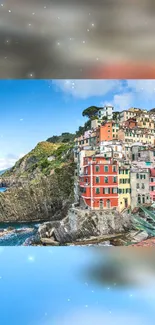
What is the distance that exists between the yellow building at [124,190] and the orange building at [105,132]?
0.92 feet

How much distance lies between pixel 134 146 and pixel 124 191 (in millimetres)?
409

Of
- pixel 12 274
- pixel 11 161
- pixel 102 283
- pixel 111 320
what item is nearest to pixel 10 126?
pixel 11 161

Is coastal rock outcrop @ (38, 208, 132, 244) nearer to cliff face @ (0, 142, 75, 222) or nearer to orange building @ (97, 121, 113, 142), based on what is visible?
cliff face @ (0, 142, 75, 222)

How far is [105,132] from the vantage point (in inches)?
132

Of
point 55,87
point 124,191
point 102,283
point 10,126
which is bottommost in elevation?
point 102,283

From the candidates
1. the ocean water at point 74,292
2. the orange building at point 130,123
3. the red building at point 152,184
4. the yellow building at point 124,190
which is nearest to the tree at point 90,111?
the orange building at point 130,123

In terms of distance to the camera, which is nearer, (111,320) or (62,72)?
(111,320)

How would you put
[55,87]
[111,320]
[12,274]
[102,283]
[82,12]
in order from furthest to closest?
[55,87]
[82,12]
[12,274]
[102,283]
[111,320]

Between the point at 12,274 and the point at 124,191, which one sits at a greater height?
the point at 124,191

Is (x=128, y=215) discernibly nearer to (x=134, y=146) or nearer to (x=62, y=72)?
(x=134, y=146)

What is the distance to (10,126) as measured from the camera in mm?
3316

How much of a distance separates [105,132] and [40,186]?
2.48 ft

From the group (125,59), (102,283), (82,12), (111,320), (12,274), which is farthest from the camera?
(125,59)

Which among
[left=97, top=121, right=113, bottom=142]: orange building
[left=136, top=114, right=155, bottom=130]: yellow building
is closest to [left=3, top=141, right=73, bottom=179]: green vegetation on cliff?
[left=97, top=121, right=113, bottom=142]: orange building
